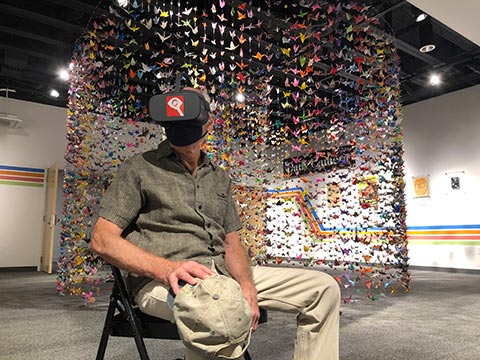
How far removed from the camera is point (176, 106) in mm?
1321

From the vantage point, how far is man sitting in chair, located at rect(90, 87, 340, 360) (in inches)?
49.5

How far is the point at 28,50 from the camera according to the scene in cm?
703

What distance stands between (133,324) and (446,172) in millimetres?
9136

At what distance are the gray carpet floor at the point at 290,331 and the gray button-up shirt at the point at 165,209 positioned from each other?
5.04 ft

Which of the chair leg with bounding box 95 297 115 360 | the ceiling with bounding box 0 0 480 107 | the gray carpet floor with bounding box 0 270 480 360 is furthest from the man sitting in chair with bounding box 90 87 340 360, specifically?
the ceiling with bounding box 0 0 480 107

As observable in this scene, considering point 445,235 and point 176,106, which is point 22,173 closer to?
point 176,106

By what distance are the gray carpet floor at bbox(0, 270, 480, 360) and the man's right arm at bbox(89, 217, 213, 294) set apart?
5.28ft

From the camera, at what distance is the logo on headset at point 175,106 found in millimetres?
1312

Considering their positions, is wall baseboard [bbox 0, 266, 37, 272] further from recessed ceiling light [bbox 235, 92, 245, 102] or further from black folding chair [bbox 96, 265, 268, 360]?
black folding chair [bbox 96, 265, 268, 360]

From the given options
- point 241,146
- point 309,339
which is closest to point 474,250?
point 241,146

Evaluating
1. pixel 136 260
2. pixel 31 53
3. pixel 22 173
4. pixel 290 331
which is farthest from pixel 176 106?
pixel 22 173

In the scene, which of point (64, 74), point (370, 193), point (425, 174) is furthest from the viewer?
point (425, 174)

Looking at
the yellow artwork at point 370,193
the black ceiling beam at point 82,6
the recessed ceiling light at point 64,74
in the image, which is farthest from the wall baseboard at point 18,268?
the yellow artwork at point 370,193

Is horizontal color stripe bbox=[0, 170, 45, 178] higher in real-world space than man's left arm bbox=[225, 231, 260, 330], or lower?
higher
